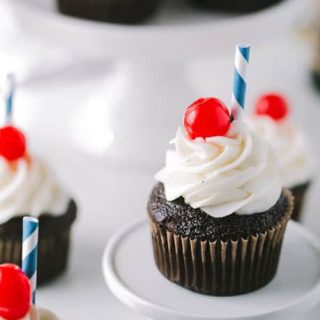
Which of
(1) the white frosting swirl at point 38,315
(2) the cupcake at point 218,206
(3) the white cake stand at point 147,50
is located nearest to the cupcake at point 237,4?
(3) the white cake stand at point 147,50

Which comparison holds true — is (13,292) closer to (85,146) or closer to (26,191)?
(26,191)

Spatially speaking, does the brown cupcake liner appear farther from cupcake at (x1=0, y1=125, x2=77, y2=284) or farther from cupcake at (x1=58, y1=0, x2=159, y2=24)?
cupcake at (x1=58, y1=0, x2=159, y2=24)

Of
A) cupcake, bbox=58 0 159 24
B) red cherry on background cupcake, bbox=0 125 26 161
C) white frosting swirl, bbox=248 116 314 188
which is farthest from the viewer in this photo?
cupcake, bbox=58 0 159 24

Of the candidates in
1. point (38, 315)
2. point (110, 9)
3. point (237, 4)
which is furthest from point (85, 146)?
point (38, 315)

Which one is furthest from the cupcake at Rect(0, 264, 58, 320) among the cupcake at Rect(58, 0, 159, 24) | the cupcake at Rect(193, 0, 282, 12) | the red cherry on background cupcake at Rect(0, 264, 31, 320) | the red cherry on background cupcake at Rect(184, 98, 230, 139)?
the cupcake at Rect(193, 0, 282, 12)

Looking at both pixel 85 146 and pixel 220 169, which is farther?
pixel 85 146

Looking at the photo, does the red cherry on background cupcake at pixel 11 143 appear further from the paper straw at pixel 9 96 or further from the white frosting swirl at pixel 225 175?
the white frosting swirl at pixel 225 175

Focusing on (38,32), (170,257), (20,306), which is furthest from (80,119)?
(20,306)
